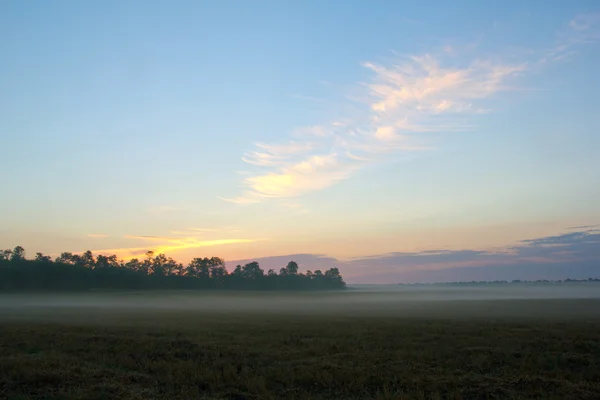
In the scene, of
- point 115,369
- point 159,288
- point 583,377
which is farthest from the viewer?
point 159,288

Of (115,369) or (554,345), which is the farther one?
(554,345)

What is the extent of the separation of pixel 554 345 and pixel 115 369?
2016 centimetres

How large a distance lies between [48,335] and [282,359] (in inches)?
611

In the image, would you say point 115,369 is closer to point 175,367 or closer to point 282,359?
point 175,367

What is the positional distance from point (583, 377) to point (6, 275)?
178 metres

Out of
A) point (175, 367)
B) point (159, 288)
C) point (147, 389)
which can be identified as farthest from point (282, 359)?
point (159, 288)

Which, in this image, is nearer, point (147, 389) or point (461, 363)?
point (147, 389)

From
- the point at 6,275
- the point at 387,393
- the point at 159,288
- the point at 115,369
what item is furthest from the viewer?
the point at 159,288

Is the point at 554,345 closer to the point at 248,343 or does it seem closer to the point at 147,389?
the point at 248,343

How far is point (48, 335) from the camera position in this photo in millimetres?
26297

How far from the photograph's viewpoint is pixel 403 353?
20109mm

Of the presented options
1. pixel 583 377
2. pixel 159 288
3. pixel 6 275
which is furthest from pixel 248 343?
pixel 159 288

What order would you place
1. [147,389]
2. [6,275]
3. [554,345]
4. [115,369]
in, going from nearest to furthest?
1. [147,389]
2. [115,369]
3. [554,345]
4. [6,275]

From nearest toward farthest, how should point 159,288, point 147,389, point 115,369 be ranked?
point 147,389 < point 115,369 < point 159,288
